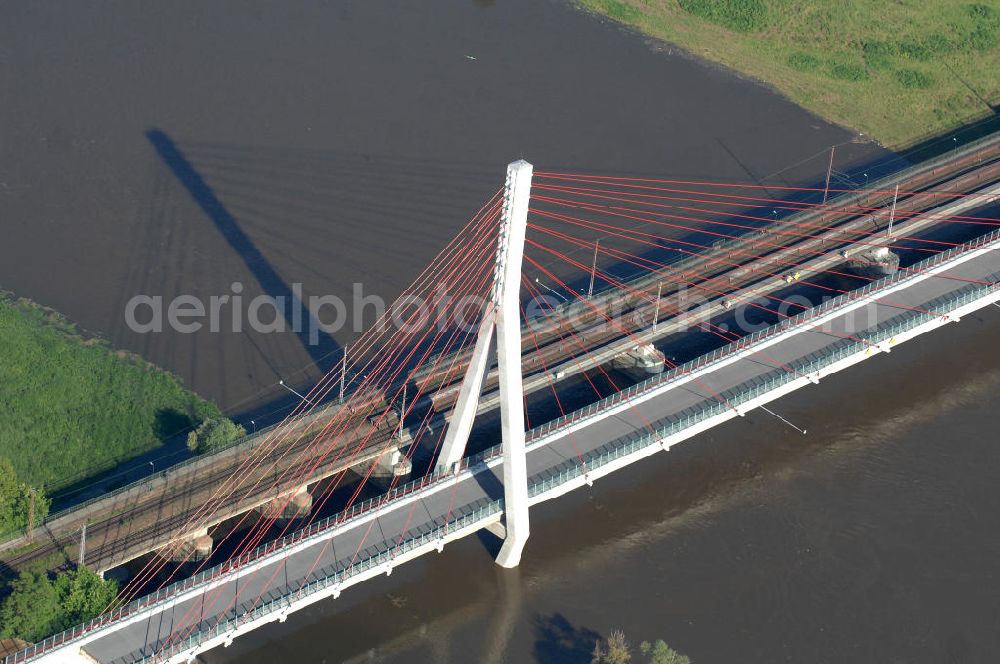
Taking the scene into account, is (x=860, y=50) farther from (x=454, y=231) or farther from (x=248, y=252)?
(x=248, y=252)

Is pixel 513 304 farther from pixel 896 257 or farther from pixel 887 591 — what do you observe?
Answer: pixel 896 257

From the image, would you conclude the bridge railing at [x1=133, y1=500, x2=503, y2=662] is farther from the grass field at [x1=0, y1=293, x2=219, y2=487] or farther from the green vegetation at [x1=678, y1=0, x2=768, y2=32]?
the green vegetation at [x1=678, y1=0, x2=768, y2=32]

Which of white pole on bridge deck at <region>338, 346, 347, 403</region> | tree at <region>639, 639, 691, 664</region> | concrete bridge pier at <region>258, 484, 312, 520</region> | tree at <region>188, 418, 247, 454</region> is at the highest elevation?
white pole on bridge deck at <region>338, 346, 347, 403</region>

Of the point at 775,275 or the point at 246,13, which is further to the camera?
the point at 246,13

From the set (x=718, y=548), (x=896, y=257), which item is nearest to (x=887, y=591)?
(x=718, y=548)

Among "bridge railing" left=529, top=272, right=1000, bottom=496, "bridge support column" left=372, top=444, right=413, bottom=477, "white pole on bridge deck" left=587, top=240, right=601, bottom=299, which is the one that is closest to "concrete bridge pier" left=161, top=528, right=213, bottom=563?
"bridge support column" left=372, top=444, right=413, bottom=477

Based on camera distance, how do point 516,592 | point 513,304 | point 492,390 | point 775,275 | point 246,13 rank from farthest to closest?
point 246,13 < point 775,275 < point 492,390 < point 516,592 < point 513,304

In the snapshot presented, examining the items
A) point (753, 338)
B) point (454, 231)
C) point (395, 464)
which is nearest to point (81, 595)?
point (395, 464)
